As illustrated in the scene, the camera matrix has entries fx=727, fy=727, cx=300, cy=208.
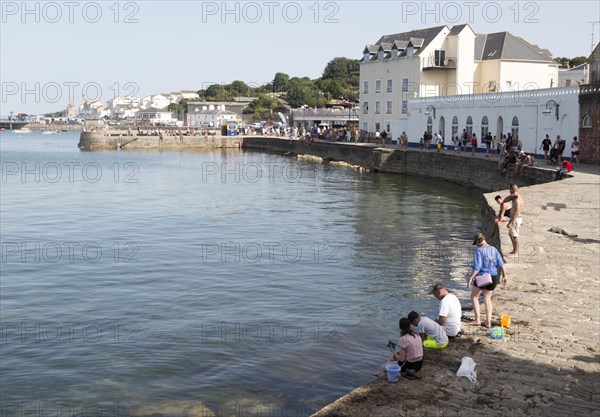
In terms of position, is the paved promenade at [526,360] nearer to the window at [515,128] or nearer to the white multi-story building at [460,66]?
the window at [515,128]

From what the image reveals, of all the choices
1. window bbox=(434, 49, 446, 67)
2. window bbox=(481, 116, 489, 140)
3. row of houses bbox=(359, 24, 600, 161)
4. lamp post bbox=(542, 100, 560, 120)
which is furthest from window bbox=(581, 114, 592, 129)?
window bbox=(434, 49, 446, 67)

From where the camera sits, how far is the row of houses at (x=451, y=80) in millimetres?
55972

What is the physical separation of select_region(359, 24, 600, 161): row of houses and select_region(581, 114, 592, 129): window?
25.7ft

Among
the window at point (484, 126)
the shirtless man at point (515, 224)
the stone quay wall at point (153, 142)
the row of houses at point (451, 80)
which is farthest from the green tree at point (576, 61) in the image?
the shirtless man at point (515, 224)

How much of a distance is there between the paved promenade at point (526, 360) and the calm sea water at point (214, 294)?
89.7 inches

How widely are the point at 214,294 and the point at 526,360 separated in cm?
1102

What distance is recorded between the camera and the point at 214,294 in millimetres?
20703

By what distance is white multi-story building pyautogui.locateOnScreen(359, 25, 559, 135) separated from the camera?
71.0 metres

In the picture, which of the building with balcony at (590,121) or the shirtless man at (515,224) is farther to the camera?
the building with balcony at (590,121)

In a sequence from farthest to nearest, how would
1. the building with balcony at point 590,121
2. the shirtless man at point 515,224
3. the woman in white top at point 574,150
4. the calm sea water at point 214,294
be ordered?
the woman in white top at point 574,150 → the building with balcony at point 590,121 → the shirtless man at point 515,224 → the calm sea water at point 214,294

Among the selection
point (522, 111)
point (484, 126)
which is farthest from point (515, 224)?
point (484, 126)

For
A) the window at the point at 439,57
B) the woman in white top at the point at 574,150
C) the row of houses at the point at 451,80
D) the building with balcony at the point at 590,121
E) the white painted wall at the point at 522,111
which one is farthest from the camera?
the window at the point at 439,57

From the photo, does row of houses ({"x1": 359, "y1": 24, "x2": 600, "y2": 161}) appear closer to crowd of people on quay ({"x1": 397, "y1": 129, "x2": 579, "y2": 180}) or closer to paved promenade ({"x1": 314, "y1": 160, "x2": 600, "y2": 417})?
crowd of people on quay ({"x1": 397, "y1": 129, "x2": 579, "y2": 180})

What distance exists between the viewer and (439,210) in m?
38.8
